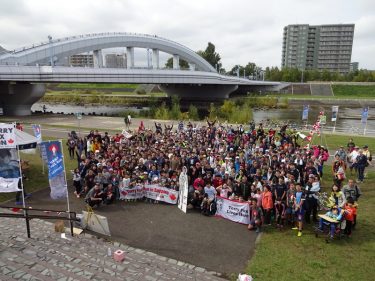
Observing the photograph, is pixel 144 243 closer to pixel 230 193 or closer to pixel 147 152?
pixel 230 193

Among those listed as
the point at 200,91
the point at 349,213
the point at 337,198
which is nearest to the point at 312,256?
the point at 349,213

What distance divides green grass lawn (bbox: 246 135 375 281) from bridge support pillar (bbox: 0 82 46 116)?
47.6m

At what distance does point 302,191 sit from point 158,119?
3467 centimetres

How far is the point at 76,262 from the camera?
787cm

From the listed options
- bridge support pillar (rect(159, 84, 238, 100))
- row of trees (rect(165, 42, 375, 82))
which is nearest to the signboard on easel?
bridge support pillar (rect(159, 84, 238, 100))

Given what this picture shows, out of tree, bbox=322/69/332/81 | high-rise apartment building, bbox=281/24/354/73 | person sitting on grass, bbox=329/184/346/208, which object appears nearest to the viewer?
person sitting on grass, bbox=329/184/346/208

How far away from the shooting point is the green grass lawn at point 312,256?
309 inches

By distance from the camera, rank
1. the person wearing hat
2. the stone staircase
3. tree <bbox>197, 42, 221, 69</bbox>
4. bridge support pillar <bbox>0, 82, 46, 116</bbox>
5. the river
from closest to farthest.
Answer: the stone staircase, the person wearing hat, the river, bridge support pillar <bbox>0, 82, 46, 116</bbox>, tree <bbox>197, 42, 221, 69</bbox>

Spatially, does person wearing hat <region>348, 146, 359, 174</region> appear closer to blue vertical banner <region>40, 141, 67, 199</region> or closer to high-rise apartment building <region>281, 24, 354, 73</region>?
blue vertical banner <region>40, 141, 67, 199</region>

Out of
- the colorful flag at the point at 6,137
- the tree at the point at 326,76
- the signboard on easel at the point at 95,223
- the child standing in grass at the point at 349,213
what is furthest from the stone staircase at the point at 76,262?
the tree at the point at 326,76

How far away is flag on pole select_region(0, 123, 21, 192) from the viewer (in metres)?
10.4

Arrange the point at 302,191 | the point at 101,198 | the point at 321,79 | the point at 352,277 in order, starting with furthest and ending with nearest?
1. the point at 321,79
2. the point at 101,198
3. the point at 302,191
4. the point at 352,277

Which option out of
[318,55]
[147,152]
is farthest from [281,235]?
[318,55]

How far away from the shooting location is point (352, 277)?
7.71 meters
